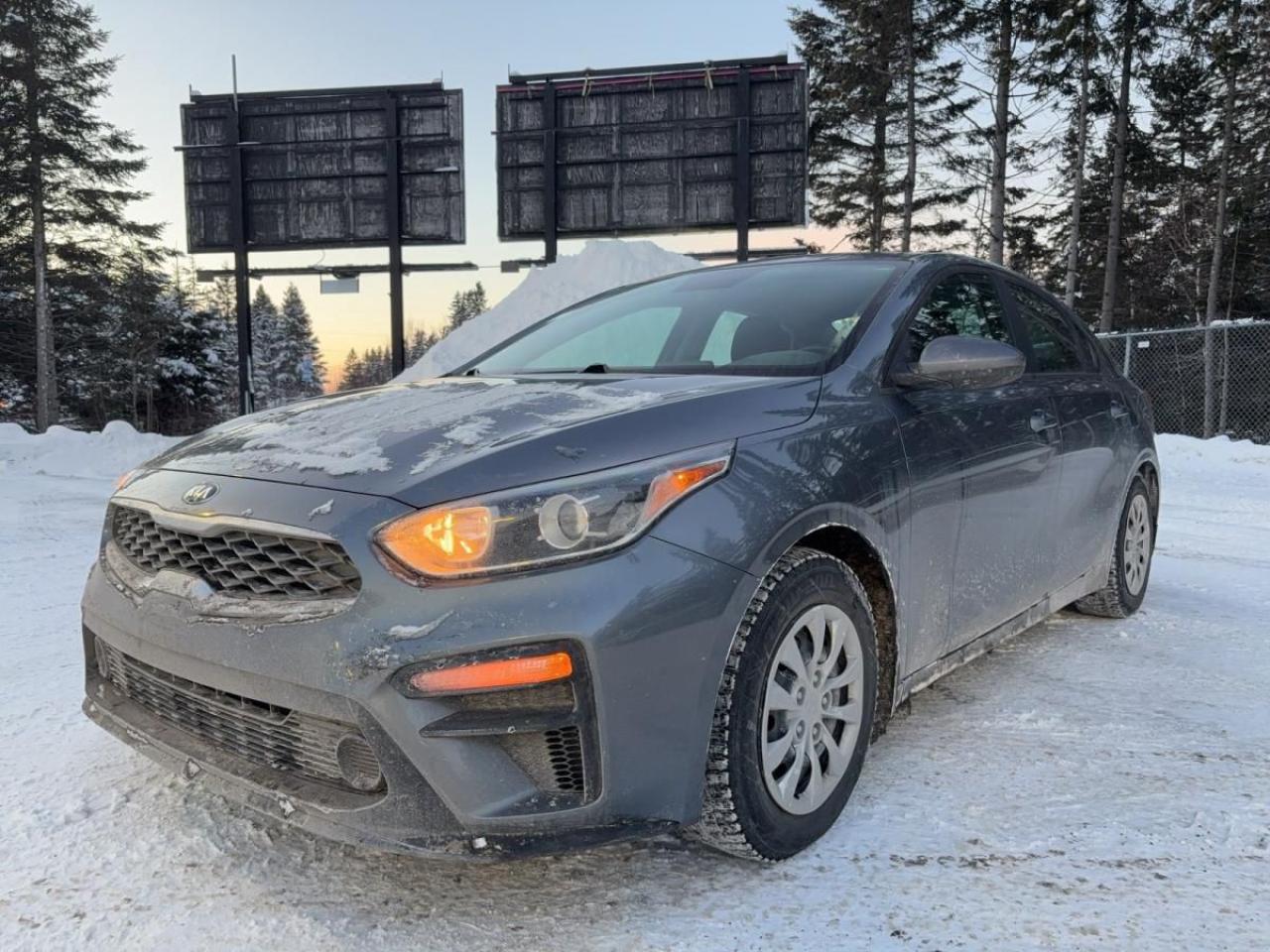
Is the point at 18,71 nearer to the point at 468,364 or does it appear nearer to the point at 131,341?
the point at 131,341

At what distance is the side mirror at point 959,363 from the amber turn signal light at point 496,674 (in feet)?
4.66

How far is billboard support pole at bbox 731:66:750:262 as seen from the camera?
1952 cm

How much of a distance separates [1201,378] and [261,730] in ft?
67.7

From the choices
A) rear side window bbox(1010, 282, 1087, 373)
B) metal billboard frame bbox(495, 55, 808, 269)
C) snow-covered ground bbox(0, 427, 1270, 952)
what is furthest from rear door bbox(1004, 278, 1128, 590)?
metal billboard frame bbox(495, 55, 808, 269)

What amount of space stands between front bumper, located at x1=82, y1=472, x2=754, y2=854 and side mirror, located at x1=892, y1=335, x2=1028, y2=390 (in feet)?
3.42

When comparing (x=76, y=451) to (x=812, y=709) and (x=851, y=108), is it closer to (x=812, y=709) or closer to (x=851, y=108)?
(x=812, y=709)

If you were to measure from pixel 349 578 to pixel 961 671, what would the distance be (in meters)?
2.65

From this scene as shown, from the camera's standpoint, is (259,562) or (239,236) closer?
(259,562)

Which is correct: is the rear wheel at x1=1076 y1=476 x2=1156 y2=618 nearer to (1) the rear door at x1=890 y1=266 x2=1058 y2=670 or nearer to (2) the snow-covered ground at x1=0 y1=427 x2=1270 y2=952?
(2) the snow-covered ground at x1=0 y1=427 x2=1270 y2=952

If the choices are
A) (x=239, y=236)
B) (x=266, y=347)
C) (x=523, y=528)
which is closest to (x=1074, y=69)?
(x=239, y=236)

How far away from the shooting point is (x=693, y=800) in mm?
1907

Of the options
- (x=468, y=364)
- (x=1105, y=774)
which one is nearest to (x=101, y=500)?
(x=468, y=364)

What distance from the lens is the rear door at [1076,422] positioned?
136 inches

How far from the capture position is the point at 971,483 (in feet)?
9.19
